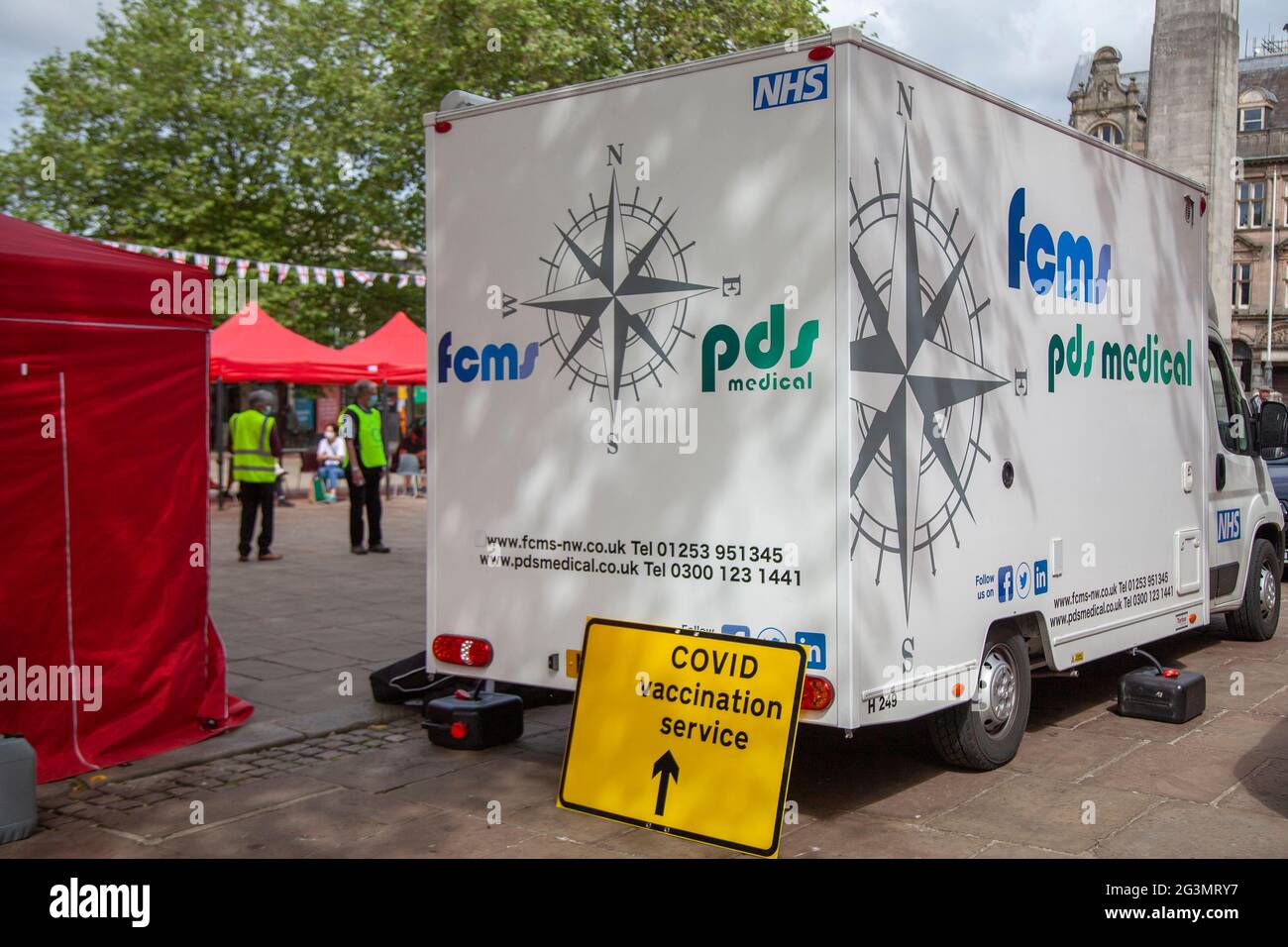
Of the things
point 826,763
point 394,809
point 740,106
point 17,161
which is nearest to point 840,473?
point 740,106

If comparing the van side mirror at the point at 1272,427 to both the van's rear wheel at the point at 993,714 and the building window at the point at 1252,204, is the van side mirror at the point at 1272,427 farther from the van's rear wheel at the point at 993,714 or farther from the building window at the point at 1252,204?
the building window at the point at 1252,204

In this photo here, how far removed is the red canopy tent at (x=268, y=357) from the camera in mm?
20312

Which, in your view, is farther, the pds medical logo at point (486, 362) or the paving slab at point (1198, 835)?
the pds medical logo at point (486, 362)

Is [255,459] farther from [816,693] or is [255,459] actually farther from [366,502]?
[816,693]

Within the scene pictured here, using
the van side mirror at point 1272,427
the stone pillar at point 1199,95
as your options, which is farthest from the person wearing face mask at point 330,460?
the van side mirror at point 1272,427

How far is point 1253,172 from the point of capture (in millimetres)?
58625

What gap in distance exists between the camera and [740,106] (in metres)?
5.23

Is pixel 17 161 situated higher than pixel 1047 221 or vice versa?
pixel 17 161

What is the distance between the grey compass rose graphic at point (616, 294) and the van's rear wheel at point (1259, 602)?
597 centimetres

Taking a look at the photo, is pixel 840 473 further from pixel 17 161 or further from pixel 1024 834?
pixel 17 161

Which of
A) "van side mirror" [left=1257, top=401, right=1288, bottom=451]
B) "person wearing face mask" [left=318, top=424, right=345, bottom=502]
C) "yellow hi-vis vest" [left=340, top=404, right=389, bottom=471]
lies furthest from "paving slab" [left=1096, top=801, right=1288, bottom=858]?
"person wearing face mask" [left=318, top=424, right=345, bottom=502]

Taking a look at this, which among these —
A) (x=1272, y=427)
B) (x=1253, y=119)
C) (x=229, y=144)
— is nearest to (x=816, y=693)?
(x=1272, y=427)

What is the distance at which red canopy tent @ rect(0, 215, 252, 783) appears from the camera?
6.01 meters

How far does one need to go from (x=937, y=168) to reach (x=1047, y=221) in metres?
1.15
